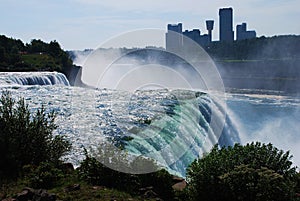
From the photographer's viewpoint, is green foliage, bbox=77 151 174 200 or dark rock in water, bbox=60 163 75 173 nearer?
green foliage, bbox=77 151 174 200

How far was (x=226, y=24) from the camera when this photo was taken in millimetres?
96625

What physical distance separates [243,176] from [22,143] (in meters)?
3.29

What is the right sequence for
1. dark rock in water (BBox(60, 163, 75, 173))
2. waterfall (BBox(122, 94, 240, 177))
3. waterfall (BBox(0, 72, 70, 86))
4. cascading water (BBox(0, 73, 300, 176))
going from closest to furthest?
1. dark rock in water (BBox(60, 163, 75, 173))
2. waterfall (BBox(122, 94, 240, 177))
3. cascading water (BBox(0, 73, 300, 176))
4. waterfall (BBox(0, 72, 70, 86))

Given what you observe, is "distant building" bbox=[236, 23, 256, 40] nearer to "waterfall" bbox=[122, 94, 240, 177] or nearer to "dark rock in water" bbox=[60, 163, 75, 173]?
"waterfall" bbox=[122, 94, 240, 177]

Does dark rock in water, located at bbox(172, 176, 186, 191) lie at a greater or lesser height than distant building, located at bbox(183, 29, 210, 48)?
lesser

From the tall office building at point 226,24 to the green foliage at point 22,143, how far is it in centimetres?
9247

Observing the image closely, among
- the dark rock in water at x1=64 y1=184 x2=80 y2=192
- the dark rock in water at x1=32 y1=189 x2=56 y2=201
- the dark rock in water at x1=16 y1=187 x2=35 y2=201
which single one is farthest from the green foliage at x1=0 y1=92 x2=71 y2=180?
the dark rock in water at x1=32 y1=189 x2=56 y2=201

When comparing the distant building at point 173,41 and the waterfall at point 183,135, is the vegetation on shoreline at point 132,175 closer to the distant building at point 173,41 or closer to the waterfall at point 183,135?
the waterfall at point 183,135

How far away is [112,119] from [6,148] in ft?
22.7

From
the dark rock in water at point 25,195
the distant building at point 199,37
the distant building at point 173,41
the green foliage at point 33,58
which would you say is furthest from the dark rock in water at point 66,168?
the distant building at point 199,37

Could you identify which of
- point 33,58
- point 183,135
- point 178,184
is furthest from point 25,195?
point 33,58

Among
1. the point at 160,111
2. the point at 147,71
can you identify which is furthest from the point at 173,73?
the point at 160,111

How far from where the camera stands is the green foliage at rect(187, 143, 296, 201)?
423 cm

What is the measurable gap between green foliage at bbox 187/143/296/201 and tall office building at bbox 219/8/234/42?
305ft
